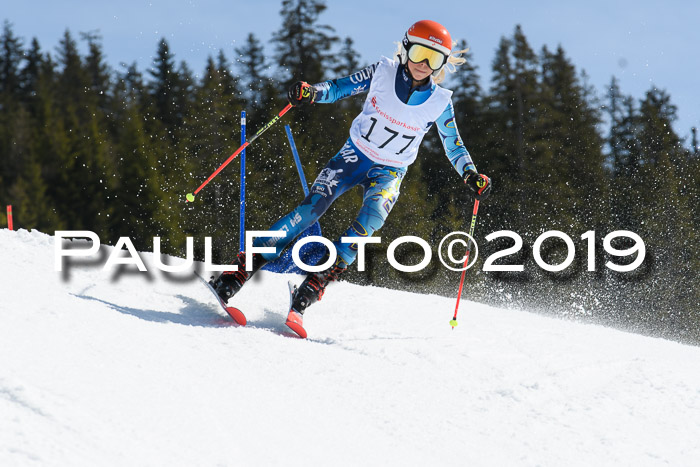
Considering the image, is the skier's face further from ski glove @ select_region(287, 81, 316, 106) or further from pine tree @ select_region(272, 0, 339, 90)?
pine tree @ select_region(272, 0, 339, 90)

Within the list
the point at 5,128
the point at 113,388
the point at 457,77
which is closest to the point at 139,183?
the point at 5,128

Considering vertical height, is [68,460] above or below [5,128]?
below

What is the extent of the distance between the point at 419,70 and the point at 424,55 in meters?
0.11

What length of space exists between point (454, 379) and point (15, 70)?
4968 cm

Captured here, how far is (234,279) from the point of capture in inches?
171

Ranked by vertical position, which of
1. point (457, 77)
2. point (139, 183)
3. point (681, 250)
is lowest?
point (681, 250)

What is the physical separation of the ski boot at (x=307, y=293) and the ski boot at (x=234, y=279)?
1.08 ft

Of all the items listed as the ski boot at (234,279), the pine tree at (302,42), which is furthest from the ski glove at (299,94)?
the pine tree at (302,42)

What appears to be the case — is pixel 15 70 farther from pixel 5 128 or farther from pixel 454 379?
pixel 454 379

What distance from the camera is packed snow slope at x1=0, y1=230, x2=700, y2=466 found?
2260 mm

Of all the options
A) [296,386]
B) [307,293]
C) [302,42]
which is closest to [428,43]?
[307,293]

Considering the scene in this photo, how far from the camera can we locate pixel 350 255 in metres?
4.50

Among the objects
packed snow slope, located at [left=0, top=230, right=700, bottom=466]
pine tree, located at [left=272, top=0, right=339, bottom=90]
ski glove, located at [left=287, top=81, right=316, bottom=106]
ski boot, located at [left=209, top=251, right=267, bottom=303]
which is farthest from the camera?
pine tree, located at [left=272, top=0, right=339, bottom=90]

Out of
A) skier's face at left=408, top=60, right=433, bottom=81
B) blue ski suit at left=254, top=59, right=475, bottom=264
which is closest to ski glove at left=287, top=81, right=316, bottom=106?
blue ski suit at left=254, top=59, right=475, bottom=264
